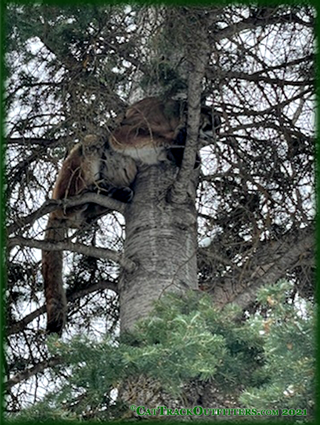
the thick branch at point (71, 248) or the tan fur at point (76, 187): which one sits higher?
the tan fur at point (76, 187)

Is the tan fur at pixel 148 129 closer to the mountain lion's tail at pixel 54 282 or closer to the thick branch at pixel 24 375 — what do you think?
the mountain lion's tail at pixel 54 282

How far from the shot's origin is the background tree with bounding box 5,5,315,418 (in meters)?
4.71

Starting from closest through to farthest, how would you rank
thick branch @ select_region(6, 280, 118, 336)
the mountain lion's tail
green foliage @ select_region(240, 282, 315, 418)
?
green foliage @ select_region(240, 282, 315, 418) → the mountain lion's tail → thick branch @ select_region(6, 280, 118, 336)

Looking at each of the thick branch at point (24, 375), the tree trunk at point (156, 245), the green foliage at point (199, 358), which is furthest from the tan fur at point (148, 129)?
the green foliage at point (199, 358)

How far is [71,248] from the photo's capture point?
5285mm

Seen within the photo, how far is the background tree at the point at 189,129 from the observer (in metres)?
4.71

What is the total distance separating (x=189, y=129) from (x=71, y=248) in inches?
39.5

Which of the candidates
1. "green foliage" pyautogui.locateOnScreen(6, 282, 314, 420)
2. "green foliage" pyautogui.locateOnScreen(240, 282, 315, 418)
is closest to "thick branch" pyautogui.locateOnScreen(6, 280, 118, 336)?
"green foliage" pyautogui.locateOnScreen(6, 282, 314, 420)

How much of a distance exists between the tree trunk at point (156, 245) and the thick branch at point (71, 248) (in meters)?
0.06

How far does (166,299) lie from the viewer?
14.4 ft

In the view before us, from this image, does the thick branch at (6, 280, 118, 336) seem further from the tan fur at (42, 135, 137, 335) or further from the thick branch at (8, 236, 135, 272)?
the thick branch at (8, 236, 135, 272)

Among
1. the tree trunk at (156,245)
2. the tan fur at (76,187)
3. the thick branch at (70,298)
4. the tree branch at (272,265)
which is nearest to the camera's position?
the tree trunk at (156,245)

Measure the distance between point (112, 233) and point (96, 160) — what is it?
0.96 metres

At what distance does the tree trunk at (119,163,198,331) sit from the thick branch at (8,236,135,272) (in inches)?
2.5
